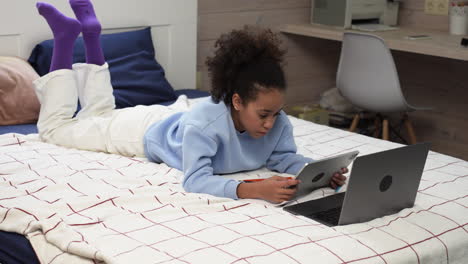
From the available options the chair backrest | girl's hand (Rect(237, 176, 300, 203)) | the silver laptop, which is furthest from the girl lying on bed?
the chair backrest

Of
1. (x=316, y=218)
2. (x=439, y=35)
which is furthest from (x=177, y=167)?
(x=439, y=35)

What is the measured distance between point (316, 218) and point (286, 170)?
0.34 metres

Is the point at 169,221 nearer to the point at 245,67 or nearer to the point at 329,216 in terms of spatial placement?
the point at 329,216

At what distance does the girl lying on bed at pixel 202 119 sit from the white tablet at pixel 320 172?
0.03 metres

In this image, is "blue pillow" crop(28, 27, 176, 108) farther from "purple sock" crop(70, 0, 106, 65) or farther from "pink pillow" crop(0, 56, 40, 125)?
"purple sock" crop(70, 0, 106, 65)

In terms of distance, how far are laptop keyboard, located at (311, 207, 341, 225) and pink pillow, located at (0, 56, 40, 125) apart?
4.27ft

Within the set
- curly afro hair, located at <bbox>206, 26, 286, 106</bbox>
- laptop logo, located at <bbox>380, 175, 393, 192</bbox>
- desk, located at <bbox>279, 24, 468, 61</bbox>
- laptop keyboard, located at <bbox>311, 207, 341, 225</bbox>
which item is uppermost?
curly afro hair, located at <bbox>206, 26, 286, 106</bbox>

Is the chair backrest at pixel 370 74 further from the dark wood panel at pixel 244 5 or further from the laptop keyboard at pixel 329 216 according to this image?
the laptop keyboard at pixel 329 216

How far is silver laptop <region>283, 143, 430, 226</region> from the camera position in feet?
4.99

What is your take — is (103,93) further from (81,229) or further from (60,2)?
(81,229)

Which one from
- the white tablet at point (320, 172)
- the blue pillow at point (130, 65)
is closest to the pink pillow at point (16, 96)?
the blue pillow at point (130, 65)

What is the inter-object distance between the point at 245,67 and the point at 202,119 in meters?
0.19

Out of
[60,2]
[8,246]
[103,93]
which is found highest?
[60,2]

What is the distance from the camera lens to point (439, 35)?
129 inches
